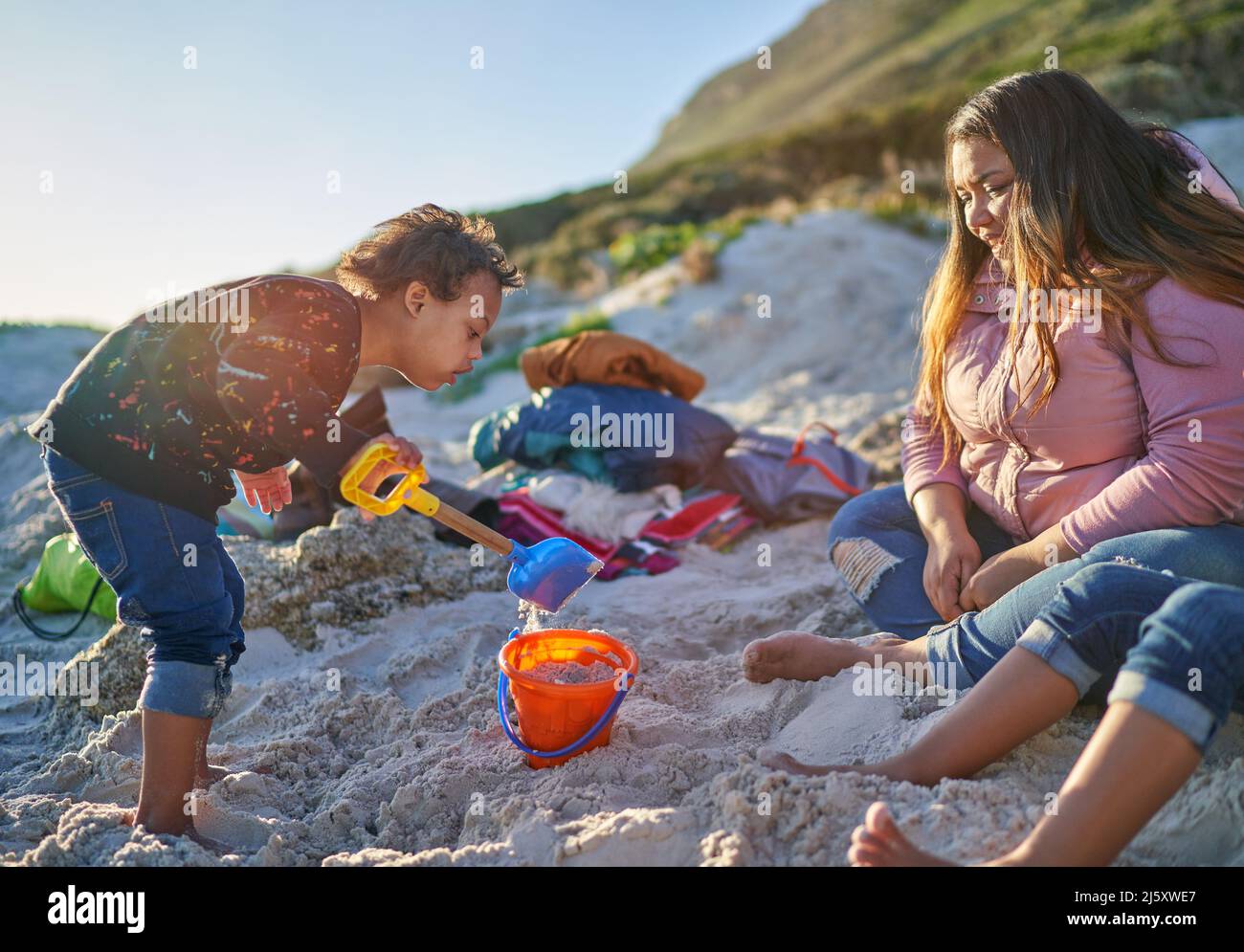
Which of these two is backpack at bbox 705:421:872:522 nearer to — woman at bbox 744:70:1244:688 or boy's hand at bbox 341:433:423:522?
woman at bbox 744:70:1244:688

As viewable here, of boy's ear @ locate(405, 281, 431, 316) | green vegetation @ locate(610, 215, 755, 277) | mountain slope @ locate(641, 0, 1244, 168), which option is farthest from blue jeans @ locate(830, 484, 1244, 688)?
mountain slope @ locate(641, 0, 1244, 168)

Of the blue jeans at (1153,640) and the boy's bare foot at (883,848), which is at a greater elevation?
the blue jeans at (1153,640)

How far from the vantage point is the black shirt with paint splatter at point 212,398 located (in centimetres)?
181

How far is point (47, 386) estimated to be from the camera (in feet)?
19.1

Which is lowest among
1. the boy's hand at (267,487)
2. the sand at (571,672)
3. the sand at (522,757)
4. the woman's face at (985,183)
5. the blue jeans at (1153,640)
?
the sand at (522,757)

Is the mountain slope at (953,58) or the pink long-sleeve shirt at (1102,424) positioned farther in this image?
the mountain slope at (953,58)

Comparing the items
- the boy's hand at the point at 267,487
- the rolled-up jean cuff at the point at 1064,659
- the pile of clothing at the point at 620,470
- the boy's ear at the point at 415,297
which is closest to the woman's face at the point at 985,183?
the rolled-up jean cuff at the point at 1064,659

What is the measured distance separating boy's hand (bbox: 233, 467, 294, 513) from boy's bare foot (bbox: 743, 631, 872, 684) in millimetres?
1166

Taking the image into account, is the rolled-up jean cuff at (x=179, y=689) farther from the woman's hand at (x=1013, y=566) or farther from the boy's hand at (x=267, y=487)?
the woman's hand at (x=1013, y=566)

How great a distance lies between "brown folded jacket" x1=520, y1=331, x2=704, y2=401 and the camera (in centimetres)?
380

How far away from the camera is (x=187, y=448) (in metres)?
1.87

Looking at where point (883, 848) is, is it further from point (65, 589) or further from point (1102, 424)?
point (65, 589)

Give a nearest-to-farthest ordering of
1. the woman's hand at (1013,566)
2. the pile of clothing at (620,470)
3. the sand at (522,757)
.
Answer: the sand at (522,757)
the woman's hand at (1013,566)
the pile of clothing at (620,470)

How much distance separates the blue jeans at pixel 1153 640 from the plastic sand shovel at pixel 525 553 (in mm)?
875
